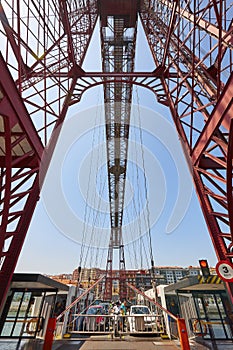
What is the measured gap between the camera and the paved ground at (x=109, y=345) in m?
6.14

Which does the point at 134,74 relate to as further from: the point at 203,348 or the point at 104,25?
the point at 203,348

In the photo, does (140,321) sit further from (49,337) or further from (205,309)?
(49,337)

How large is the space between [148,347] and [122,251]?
103 feet

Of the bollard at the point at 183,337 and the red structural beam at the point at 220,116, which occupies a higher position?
the red structural beam at the point at 220,116

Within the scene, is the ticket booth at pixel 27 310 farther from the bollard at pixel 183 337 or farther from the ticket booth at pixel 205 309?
the ticket booth at pixel 205 309

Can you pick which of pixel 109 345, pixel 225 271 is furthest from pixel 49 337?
pixel 225 271

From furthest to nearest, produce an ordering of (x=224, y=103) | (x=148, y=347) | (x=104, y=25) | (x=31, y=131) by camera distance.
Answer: (x=104, y=25) < (x=148, y=347) < (x=31, y=131) < (x=224, y=103)

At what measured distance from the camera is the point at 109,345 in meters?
6.39

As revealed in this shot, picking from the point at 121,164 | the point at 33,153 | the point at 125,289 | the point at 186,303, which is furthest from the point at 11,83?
the point at 125,289

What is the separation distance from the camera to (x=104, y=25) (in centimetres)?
1477

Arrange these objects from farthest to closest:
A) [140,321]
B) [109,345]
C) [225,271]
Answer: [140,321]
[109,345]
[225,271]

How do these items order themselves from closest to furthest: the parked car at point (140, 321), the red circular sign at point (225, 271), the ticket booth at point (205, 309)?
the red circular sign at point (225, 271) → the ticket booth at point (205, 309) → the parked car at point (140, 321)

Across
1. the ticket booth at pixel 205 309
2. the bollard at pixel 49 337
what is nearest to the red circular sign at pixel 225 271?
the ticket booth at pixel 205 309

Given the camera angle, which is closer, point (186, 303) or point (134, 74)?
point (186, 303)
